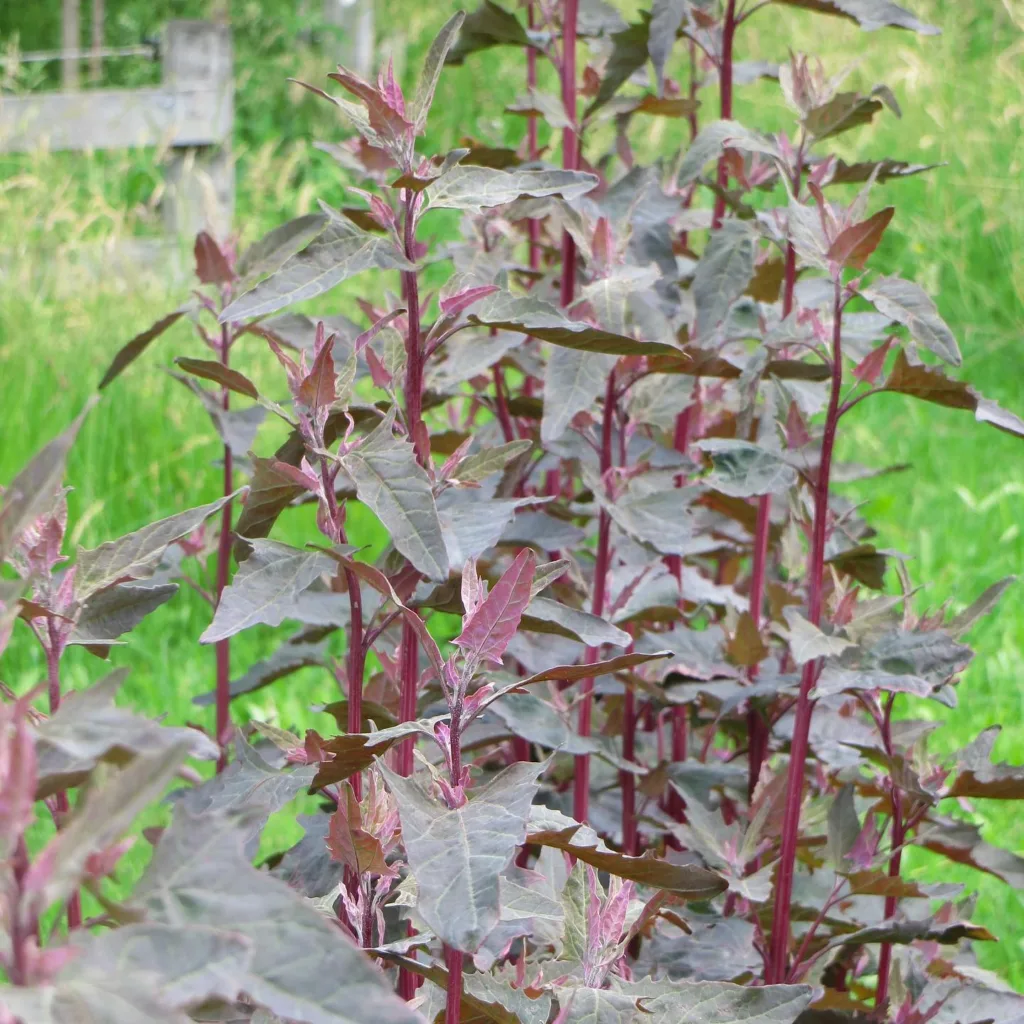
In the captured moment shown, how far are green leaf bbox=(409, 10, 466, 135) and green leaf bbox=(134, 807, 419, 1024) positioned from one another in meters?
0.45

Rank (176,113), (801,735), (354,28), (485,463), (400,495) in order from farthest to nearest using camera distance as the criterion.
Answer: (354,28)
(176,113)
(801,735)
(485,463)
(400,495)

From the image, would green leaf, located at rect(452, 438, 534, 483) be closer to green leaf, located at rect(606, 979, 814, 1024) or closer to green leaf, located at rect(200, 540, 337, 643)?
green leaf, located at rect(200, 540, 337, 643)

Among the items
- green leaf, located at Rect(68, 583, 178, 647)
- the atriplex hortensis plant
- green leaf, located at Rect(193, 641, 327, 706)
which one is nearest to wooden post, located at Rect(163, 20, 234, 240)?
the atriplex hortensis plant

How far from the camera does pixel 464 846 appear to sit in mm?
572

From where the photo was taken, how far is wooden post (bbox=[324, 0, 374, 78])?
6.12 meters

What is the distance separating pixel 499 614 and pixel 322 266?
0.27 meters

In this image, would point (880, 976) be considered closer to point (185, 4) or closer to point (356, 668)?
point (356, 668)

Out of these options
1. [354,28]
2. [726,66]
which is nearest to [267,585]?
[726,66]

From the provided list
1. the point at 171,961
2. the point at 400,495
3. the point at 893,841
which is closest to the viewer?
the point at 171,961

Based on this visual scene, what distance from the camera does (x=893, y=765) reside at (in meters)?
0.96

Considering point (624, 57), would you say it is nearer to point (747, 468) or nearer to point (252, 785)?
point (747, 468)

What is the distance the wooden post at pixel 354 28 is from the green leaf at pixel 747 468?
5.45m

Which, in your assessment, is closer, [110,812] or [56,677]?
[110,812]

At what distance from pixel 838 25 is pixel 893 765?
18.9ft
